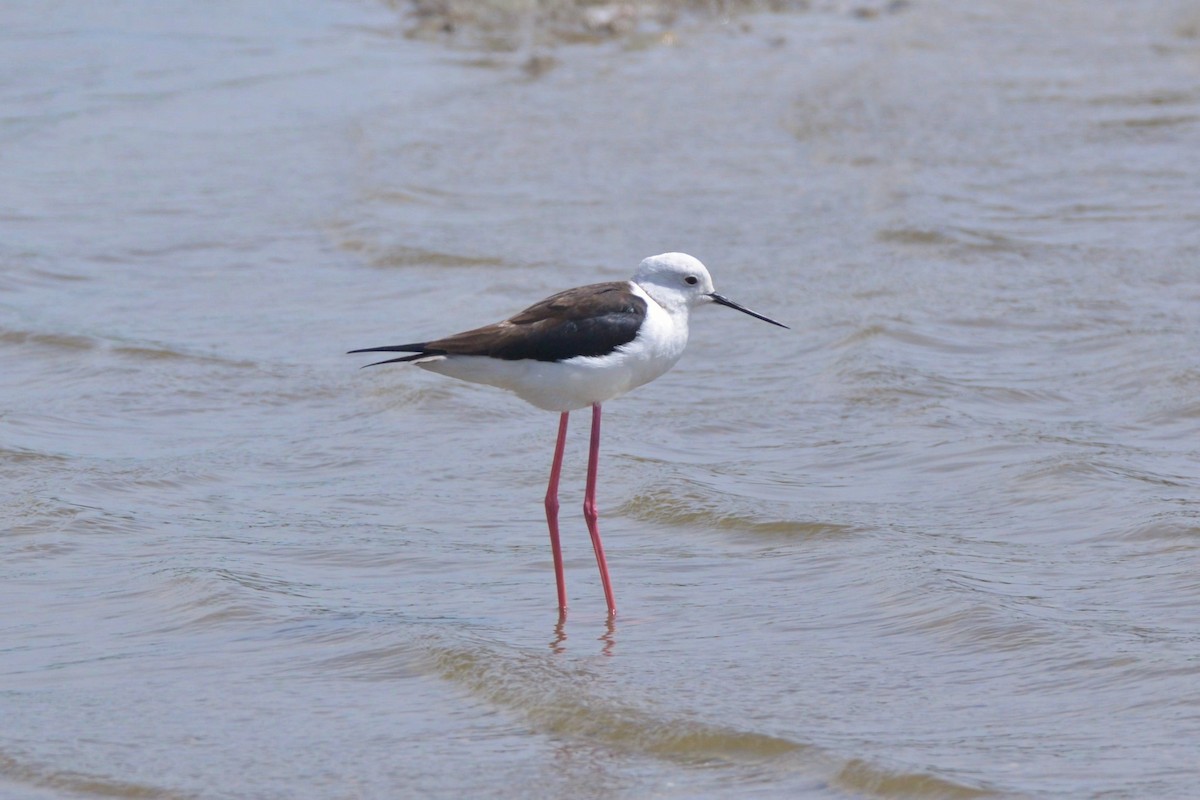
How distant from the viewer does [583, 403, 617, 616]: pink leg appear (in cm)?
604

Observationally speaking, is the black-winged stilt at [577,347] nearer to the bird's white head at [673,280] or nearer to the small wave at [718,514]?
the bird's white head at [673,280]

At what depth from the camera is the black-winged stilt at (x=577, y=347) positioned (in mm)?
5742

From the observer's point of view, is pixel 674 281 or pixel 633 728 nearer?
pixel 633 728

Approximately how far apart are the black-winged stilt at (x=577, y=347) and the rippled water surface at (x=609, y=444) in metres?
0.81

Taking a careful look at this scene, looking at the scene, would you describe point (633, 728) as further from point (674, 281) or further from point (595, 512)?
point (674, 281)

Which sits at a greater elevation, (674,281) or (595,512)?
(674,281)

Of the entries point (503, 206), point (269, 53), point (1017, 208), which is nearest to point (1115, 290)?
point (1017, 208)

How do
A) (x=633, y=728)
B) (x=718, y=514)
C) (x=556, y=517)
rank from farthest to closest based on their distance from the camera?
(x=718, y=514) < (x=556, y=517) < (x=633, y=728)

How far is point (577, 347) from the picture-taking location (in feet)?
19.0

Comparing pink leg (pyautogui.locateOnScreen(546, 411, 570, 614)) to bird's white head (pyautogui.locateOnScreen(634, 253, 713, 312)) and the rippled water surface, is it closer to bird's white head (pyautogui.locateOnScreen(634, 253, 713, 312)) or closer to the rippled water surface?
the rippled water surface

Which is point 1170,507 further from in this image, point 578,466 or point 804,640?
point 578,466

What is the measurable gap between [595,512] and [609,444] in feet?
5.61

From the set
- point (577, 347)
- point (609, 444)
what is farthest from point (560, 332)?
point (609, 444)

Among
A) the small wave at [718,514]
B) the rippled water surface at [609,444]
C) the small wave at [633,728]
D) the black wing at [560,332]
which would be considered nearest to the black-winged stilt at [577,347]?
the black wing at [560,332]
